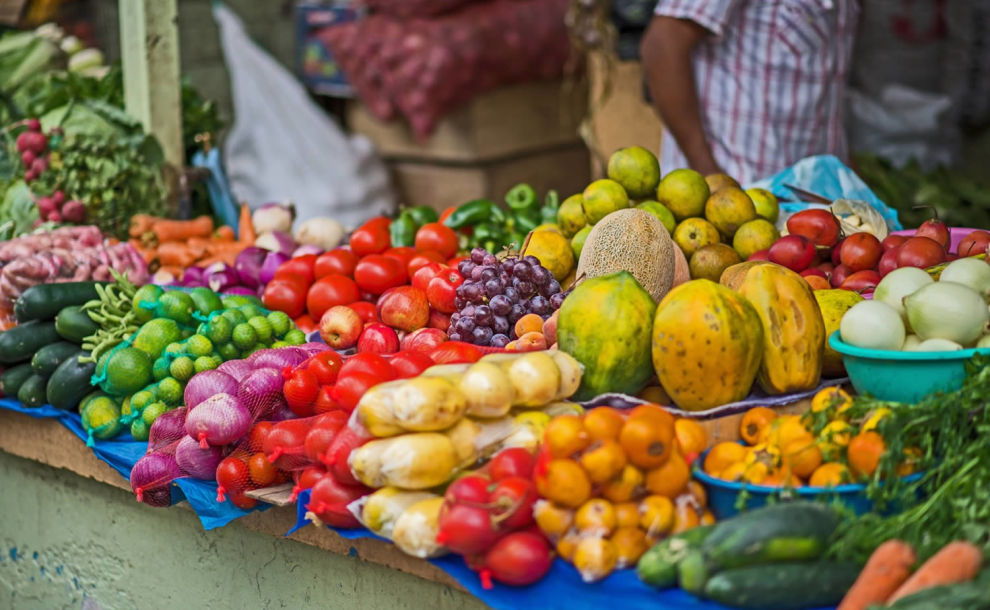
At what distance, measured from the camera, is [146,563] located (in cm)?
288

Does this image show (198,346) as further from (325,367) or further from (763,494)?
(763,494)

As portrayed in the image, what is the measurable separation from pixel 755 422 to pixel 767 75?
227 centimetres

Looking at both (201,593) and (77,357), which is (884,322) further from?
(77,357)

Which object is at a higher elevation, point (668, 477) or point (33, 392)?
point (668, 477)

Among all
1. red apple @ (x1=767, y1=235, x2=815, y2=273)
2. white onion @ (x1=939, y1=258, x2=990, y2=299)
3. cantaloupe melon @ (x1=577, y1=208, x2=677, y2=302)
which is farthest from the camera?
red apple @ (x1=767, y1=235, x2=815, y2=273)

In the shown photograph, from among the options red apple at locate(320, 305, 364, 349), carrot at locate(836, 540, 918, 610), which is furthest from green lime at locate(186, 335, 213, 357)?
carrot at locate(836, 540, 918, 610)

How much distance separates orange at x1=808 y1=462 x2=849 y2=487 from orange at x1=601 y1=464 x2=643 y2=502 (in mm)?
317

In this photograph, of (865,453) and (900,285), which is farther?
(900,285)

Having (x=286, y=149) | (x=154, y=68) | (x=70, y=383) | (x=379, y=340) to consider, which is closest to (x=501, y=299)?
(x=379, y=340)

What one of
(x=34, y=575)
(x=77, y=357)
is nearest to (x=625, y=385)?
(x=77, y=357)

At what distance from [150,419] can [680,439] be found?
1394mm

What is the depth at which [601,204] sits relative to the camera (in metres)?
2.78

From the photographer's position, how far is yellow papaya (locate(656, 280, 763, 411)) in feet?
6.61

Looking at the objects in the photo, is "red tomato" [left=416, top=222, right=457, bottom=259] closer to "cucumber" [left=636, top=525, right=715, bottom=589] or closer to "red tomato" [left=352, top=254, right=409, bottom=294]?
"red tomato" [left=352, top=254, right=409, bottom=294]
